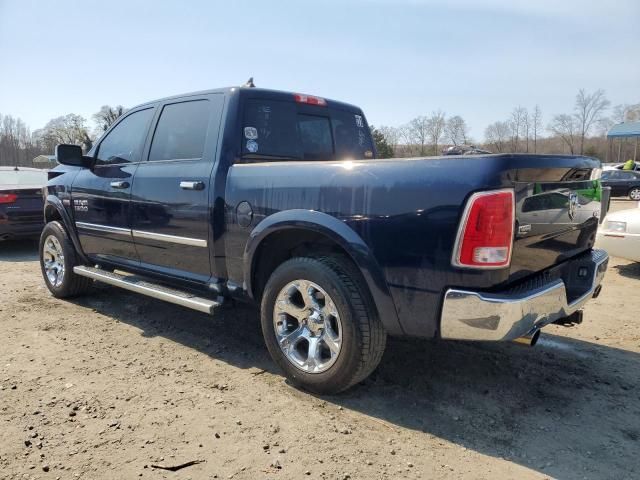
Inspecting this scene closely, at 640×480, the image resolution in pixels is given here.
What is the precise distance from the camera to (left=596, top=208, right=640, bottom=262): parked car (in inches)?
243

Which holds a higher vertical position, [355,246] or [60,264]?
[355,246]

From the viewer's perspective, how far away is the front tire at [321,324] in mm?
2906

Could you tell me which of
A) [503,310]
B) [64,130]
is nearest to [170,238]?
[503,310]

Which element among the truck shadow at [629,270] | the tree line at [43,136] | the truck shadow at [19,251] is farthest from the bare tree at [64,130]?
the truck shadow at [629,270]

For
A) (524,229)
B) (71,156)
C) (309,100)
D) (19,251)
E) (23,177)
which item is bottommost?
(19,251)

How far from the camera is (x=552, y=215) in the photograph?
2.87m

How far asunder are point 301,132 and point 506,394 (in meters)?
2.57

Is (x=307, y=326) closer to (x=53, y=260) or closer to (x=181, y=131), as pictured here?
(x=181, y=131)

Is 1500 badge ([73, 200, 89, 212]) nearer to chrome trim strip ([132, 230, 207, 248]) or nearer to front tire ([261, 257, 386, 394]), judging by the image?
chrome trim strip ([132, 230, 207, 248])

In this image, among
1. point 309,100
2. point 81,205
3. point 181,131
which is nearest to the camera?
point 181,131

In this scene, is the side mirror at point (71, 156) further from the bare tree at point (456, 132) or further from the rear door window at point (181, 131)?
the bare tree at point (456, 132)

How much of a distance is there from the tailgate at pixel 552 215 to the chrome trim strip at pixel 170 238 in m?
2.22

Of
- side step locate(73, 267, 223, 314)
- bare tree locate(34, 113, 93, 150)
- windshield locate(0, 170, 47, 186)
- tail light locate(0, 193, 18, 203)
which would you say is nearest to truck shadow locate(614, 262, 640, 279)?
side step locate(73, 267, 223, 314)

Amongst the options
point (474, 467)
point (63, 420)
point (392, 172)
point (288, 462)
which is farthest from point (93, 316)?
point (474, 467)
